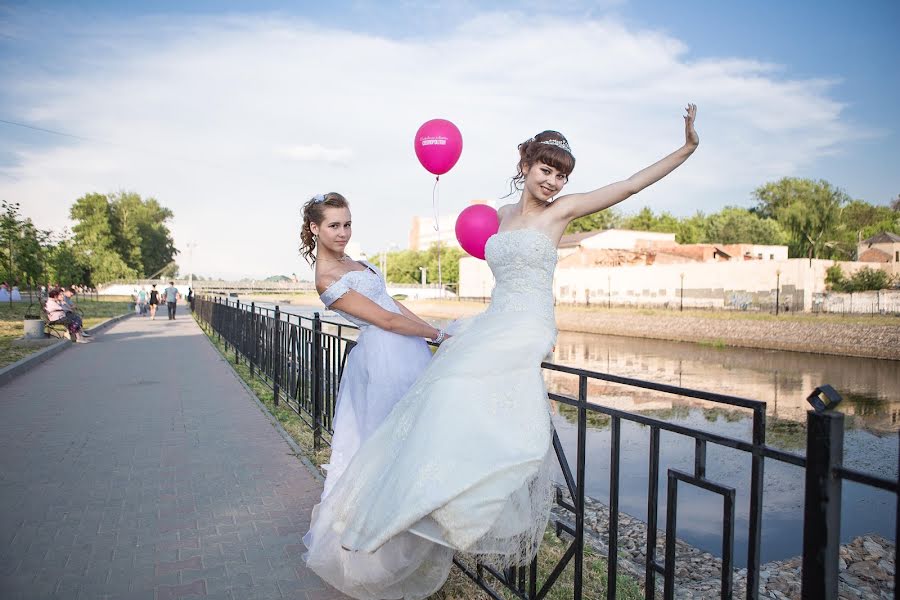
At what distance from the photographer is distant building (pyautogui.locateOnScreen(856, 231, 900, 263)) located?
184ft

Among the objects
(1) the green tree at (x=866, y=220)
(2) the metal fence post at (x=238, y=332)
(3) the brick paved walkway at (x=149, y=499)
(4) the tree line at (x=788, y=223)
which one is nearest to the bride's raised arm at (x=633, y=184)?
(3) the brick paved walkway at (x=149, y=499)

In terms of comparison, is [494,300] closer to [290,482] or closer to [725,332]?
[290,482]

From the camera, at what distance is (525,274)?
101 inches

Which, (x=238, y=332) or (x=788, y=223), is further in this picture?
(x=788, y=223)

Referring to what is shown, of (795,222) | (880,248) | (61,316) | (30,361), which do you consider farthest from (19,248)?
(880,248)

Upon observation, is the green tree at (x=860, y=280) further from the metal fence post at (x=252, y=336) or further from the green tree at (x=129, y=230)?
the green tree at (x=129, y=230)

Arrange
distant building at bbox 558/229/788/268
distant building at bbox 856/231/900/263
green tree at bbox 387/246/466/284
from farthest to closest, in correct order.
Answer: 1. green tree at bbox 387/246/466/284
2. distant building at bbox 856/231/900/263
3. distant building at bbox 558/229/788/268

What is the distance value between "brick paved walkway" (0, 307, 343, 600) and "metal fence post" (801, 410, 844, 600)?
226 cm

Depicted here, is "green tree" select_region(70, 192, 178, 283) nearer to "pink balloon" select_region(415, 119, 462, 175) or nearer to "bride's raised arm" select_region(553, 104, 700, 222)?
"pink balloon" select_region(415, 119, 462, 175)

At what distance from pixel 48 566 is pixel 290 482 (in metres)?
1.75

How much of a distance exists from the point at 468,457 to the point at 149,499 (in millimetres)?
3262

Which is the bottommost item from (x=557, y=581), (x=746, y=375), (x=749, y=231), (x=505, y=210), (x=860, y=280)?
(x=746, y=375)

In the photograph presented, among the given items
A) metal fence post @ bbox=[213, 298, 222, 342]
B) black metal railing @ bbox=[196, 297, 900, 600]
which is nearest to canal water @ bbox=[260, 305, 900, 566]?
black metal railing @ bbox=[196, 297, 900, 600]

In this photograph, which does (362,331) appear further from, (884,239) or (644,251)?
(884,239)
